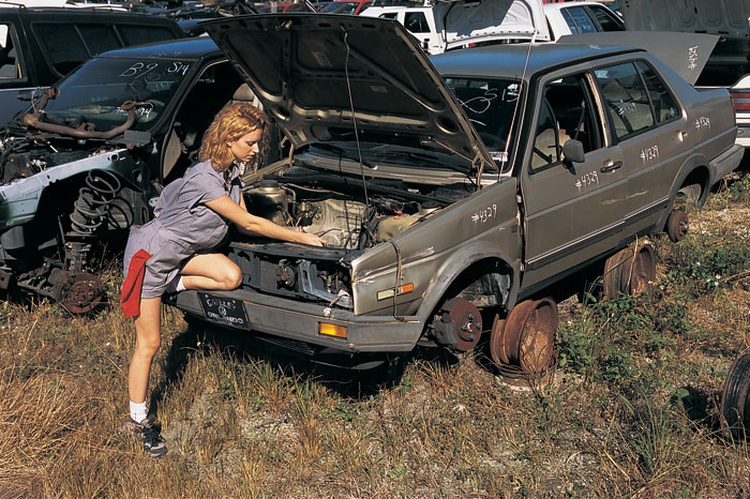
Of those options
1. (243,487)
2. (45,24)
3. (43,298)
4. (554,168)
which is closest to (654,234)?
Answer: (554,168)

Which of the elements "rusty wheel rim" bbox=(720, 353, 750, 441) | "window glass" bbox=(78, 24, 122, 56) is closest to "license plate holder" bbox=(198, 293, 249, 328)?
"rusty wheel rim" bbox=(720, 353, 750, 441)

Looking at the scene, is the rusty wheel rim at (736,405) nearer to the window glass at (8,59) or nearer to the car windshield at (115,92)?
the car windshield at (115,92)

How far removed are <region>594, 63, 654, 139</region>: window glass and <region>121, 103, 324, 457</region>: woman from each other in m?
2.47

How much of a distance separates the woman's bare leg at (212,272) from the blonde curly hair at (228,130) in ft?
1.69

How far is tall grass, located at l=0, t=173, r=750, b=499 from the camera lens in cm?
407

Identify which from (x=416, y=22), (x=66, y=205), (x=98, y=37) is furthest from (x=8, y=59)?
(x=416, y=22)

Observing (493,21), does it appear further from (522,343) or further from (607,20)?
(522,343)

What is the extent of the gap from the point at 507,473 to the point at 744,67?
6.00m

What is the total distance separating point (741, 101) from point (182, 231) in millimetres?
A: 6190

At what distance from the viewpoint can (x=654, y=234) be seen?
21.0ft

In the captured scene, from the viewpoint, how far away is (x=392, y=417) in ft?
15.5

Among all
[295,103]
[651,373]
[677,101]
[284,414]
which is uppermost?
[295,103]

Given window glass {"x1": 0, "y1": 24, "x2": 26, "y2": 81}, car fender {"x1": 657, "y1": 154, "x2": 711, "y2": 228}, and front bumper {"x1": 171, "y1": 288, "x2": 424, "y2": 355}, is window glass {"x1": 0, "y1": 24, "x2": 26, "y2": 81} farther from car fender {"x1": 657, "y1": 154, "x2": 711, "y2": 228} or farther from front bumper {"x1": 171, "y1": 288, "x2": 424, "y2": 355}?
car fender {"x1": 657, "y1": 154, "x2": 711, "y2": 228}

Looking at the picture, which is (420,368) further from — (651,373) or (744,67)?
(744,67)
